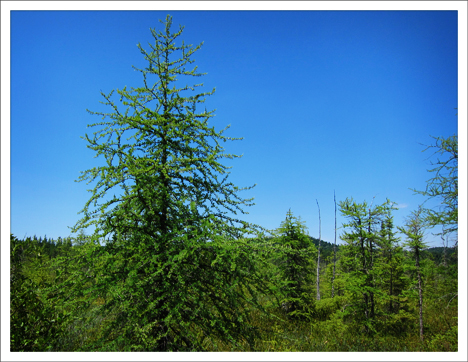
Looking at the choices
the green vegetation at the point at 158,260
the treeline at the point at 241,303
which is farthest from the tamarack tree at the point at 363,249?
the green vegetation at the point at 158,260

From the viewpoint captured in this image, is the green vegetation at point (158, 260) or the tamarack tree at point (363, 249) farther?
the tamarack tree at point (363, 249)

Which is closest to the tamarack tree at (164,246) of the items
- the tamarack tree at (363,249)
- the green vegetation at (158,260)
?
the green vegetation at (158,260)

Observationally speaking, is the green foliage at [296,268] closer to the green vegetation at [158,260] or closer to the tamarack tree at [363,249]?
the tamarack tree at [363,249]

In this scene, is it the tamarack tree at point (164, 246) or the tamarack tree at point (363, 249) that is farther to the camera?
the tamarack tree at point (363, 249)

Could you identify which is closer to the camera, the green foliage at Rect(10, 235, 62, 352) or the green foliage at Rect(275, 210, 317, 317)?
the green foliage at Rect(10, 235, 62, 352)

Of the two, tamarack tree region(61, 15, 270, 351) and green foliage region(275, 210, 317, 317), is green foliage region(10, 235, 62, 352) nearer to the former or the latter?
tamarack tree region(61, 15, 270, 351)

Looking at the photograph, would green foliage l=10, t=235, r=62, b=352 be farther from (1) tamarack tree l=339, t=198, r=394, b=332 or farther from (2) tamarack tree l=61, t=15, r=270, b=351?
(1) tamarack tree l=339, t=198, r=394, b=332

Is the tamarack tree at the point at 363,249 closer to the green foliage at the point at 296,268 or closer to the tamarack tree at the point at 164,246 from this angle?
the green foliage at the point at 296,268

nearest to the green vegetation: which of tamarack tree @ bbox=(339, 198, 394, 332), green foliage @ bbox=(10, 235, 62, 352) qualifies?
green foliage @ bbox=(10, 235, 62, 352)

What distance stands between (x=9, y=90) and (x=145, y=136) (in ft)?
9.06

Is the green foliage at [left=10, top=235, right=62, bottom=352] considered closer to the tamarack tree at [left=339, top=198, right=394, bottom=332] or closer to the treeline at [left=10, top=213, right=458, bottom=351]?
the treeline at [left=10, top=213, right=458, bottom=351]

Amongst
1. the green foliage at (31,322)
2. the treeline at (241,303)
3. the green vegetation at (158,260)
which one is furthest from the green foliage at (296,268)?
the green foliage at (31,322)

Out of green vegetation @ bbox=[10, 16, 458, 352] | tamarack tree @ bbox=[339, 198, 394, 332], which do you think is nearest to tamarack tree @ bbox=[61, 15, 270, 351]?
green vegetation @ bbox=[10, 16, 458, 352]

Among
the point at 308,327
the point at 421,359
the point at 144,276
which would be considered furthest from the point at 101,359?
Result: the point at 308,327
